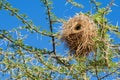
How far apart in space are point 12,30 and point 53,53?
53 centimetres

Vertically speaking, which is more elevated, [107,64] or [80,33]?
[80,33]

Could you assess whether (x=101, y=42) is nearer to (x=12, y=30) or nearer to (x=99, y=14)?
(x=99, y=14)

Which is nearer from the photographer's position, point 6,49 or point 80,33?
point 80,33

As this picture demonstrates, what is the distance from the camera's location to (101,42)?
4480 millimetres

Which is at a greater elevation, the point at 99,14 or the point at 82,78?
the point at 99,14

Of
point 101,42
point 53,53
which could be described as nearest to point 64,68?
point 53,53

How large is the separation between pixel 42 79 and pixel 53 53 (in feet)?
1.06


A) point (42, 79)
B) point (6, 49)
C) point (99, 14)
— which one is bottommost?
point (42, 79)

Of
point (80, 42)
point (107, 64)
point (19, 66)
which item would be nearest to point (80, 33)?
point (80, 42)

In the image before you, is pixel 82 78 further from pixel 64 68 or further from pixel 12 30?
pixel 12 30

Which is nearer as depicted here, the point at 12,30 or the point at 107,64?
the point at 107,64

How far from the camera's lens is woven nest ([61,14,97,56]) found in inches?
175

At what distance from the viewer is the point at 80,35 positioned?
14.8 ft

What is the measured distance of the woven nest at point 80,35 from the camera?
4457mm
